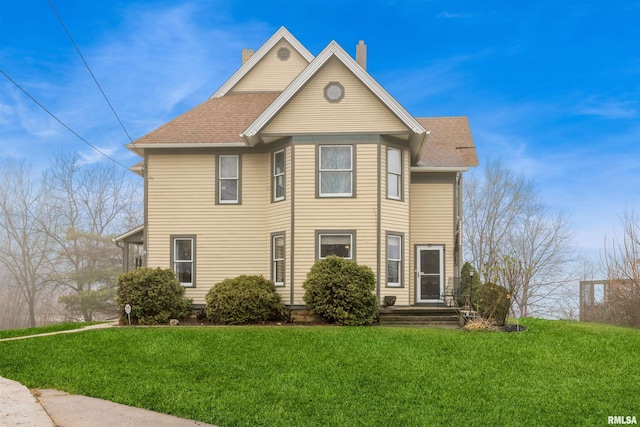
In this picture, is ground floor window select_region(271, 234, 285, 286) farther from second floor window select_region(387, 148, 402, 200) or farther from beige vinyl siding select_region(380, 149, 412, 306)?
second floor window select_region(387, 148, 402, 200)

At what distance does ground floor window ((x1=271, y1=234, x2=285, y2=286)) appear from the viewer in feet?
73.4

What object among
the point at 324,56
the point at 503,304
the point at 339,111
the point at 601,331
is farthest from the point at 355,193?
the point at 601,331

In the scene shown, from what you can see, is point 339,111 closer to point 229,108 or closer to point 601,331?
point 229,108

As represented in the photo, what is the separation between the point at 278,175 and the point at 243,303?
15.8ft

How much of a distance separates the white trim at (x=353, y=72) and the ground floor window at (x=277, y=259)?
3678 millimetres

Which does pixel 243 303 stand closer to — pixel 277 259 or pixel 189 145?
pixel 277 259

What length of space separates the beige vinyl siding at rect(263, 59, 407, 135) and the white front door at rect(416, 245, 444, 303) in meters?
5.28

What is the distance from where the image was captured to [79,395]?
35.3ft

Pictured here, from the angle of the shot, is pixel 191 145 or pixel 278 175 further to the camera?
pixel 191 145

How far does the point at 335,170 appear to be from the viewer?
21641 millimetres

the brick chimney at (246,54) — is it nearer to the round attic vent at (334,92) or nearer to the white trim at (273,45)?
the white trim at (273,45)

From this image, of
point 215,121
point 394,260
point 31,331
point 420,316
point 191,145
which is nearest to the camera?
Answer: point 31,331

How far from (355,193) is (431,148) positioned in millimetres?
5585
